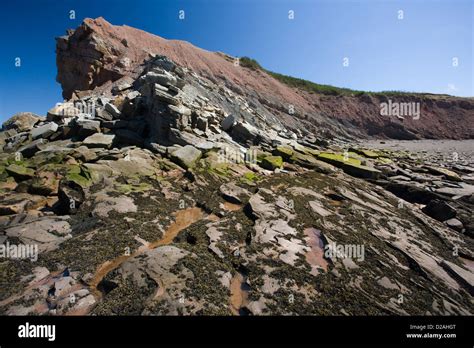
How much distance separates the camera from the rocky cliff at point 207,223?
272 inches

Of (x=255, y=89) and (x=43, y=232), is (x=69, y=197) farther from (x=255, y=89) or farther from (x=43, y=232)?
(x=255, y=89)

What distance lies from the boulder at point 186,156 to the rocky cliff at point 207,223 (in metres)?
0.10

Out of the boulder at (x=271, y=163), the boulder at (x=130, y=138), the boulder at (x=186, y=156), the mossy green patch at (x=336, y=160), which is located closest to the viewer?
the boulder at (x=186, y=156)

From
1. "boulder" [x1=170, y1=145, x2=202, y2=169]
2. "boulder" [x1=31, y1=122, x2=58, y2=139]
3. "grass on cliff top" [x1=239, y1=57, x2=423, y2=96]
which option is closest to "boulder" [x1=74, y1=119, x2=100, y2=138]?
"boulder" [x1=31, y1=122, x2=58, y2=139]

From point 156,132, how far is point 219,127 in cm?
678

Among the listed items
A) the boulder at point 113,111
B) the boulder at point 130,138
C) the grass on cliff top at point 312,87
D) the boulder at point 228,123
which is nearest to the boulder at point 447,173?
the boulder at point 228,123

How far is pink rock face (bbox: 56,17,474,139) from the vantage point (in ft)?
127

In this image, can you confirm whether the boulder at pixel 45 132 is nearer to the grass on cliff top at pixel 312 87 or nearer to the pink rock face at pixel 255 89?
the pink rock face at pixel 255 89

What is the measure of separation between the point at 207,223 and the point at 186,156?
7.80 meters

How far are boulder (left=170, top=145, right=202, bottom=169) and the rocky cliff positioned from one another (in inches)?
3.8
